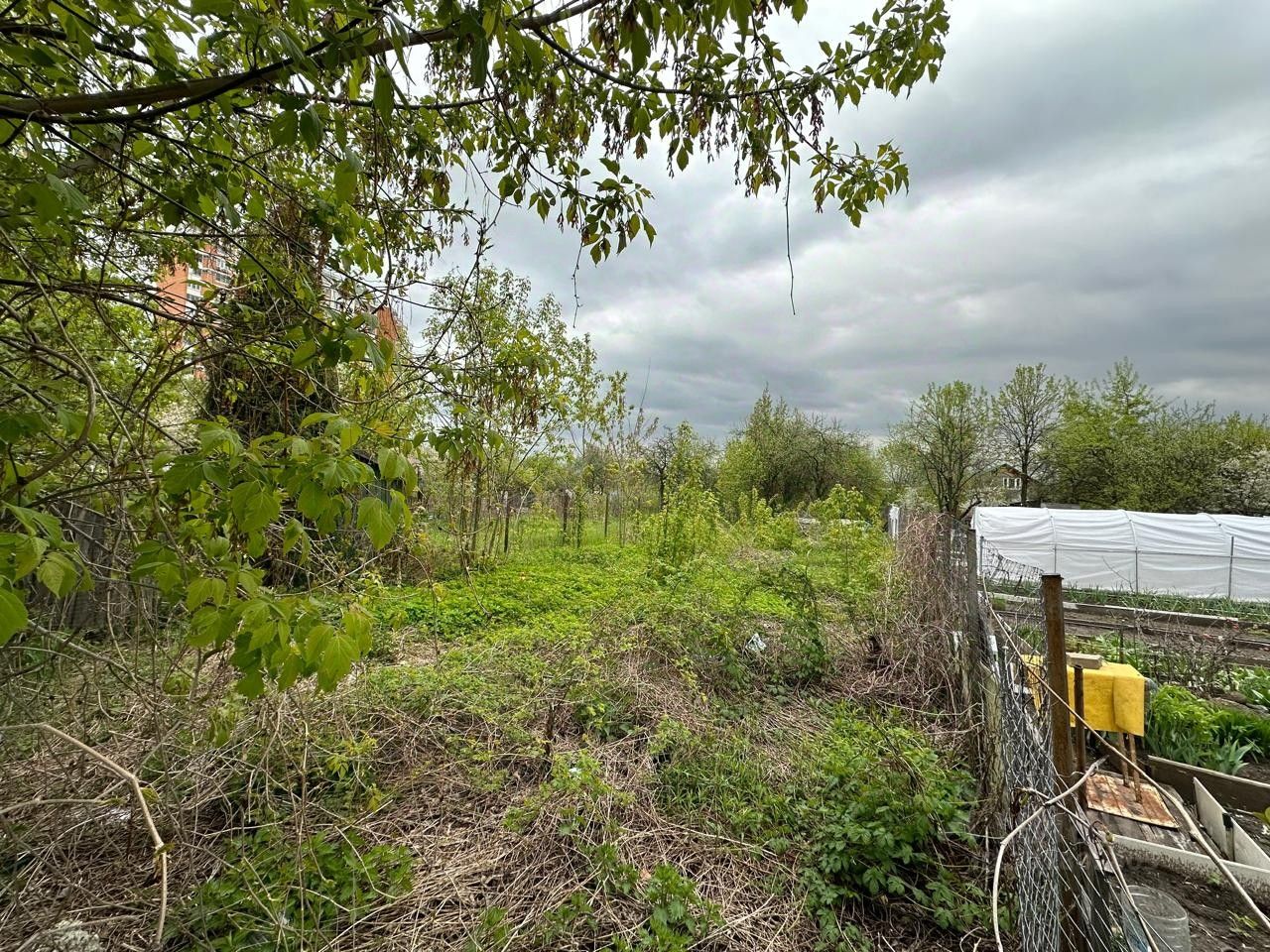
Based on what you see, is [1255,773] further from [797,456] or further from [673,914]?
[797,456]

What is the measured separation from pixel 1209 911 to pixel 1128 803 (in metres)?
0.67

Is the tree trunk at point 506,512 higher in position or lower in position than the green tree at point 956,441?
lower

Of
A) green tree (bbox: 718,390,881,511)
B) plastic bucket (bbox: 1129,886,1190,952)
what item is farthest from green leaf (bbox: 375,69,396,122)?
green tree (bbox: 718,390,881,511)

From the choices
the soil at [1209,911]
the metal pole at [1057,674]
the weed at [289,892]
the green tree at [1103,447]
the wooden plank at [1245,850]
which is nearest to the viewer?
the metal pole at [1057,674]

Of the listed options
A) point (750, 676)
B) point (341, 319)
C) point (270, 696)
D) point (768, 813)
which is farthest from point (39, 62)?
point (750, 676)

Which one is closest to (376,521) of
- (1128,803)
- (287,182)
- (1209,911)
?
(287,182)

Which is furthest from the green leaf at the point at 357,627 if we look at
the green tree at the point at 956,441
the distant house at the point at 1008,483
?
the distant house at the point at 1008,483

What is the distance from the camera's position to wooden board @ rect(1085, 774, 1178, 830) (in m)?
3.29

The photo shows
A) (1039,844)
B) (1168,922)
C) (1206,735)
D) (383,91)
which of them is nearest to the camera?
(383,91)

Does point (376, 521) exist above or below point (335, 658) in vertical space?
above

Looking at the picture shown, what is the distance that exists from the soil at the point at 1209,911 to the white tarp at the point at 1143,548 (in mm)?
7905

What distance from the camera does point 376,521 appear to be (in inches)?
44.7

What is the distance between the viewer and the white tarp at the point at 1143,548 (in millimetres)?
10453

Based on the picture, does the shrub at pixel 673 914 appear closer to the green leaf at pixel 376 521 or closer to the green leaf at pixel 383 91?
the green leaf at pixel 376 521
